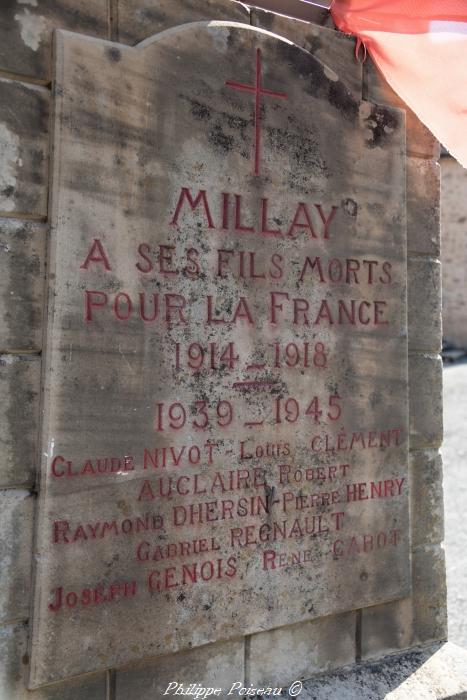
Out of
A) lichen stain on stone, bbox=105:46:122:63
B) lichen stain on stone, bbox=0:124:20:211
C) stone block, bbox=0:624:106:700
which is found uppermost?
lichen stain on stone, bbox=105:46:122:63

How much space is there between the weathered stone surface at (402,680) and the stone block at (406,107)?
191 centimetres

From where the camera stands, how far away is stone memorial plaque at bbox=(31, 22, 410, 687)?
196cm

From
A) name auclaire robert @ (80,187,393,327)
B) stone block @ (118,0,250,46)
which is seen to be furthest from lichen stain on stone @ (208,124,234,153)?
stone block @ (118,0,250,46)

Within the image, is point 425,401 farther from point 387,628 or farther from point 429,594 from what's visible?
point 387,628

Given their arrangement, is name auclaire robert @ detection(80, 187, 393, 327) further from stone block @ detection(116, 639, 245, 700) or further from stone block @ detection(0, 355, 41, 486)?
stone block @ detection(116, 639, 245, 700)

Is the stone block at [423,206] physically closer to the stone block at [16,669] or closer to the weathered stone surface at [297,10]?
the weathered stone surface at [297,10]

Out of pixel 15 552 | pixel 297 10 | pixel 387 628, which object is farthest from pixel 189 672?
pixel 297 10

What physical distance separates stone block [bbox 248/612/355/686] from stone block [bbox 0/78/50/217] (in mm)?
1552

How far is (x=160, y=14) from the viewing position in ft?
7.01

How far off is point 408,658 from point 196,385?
1353 millimetres

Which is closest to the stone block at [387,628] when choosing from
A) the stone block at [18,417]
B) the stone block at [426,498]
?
the stone block at [426,498]

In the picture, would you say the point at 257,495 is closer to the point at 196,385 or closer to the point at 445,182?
the point at 196,385

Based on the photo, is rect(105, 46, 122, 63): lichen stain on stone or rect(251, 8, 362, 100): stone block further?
rect(251, 8, 362, 100): stone block

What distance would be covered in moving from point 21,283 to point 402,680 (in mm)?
1867
